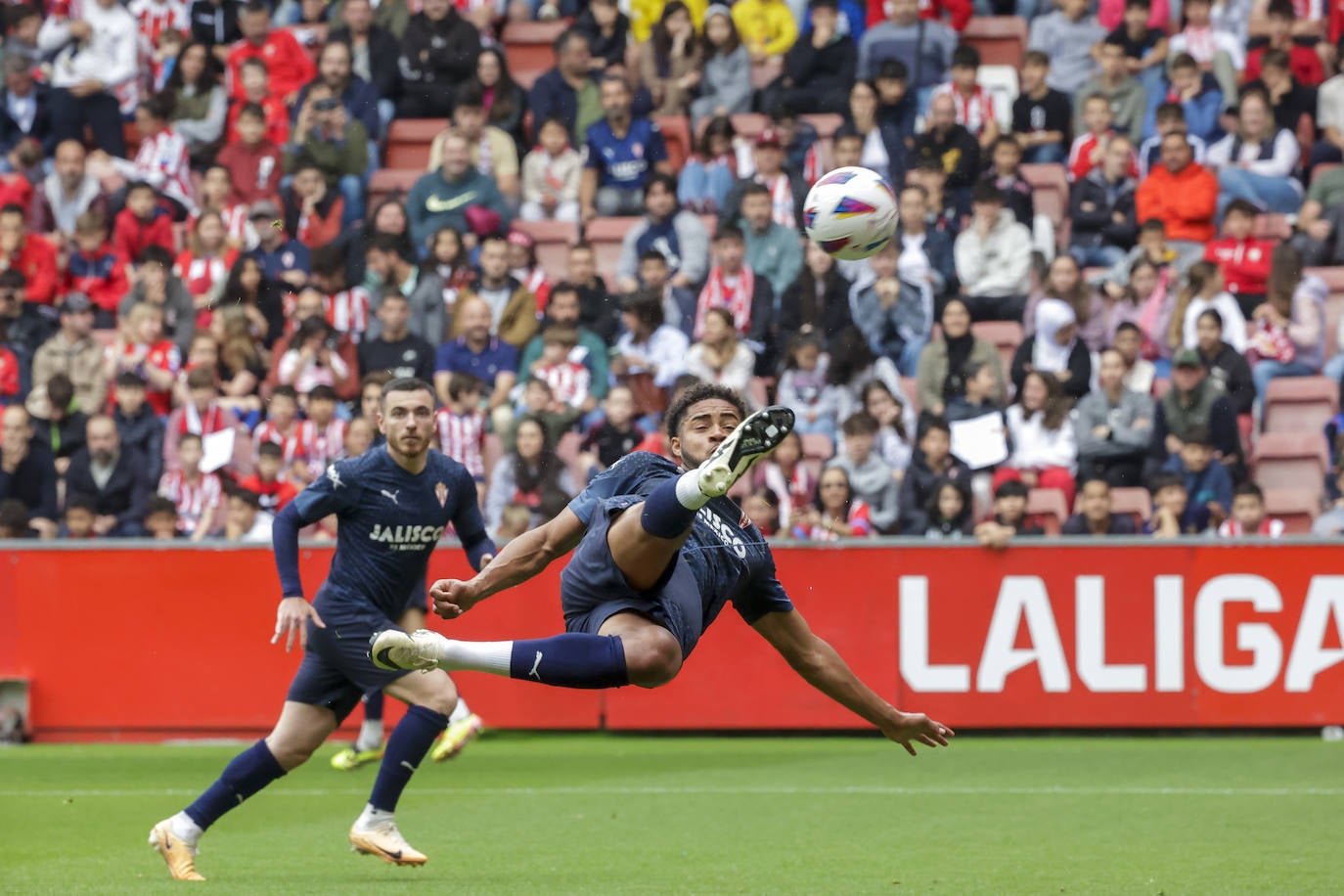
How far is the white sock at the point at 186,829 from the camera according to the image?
7805 mm

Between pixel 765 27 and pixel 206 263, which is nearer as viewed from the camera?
pixel 206 263

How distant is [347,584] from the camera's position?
352 inches

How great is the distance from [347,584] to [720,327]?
266 inches

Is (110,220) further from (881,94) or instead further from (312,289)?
(881,94)

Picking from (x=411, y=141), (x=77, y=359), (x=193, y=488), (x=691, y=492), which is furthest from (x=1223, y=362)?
(x=691, y=492)

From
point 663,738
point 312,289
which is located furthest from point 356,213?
point 663,738

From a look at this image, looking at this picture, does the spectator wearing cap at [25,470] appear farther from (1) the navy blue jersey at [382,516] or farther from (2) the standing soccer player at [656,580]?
(2) the standing soccer player at [656,580]

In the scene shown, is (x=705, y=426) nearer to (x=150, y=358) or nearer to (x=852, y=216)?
(x=852, y=216)

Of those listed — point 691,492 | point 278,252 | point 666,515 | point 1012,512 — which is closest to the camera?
point 691,492

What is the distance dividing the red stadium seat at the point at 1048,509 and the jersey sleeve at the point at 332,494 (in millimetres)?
6670

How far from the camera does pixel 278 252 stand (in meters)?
17.4

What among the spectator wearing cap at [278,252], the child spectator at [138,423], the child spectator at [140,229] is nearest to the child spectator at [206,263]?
the spectator wearing cap at [278,252]

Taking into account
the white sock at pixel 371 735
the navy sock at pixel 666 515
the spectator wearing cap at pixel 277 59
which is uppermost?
the spectator wearing cap at pixel 277 59

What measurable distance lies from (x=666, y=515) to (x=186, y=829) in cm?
309
